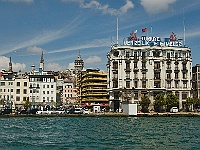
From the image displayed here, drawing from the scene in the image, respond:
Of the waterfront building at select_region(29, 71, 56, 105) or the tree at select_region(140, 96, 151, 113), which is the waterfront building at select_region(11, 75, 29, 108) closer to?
the waterfront building at select_region(29, 71, 56, 105)

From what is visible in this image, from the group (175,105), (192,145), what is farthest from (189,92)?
(192,145)

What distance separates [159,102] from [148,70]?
13328mm

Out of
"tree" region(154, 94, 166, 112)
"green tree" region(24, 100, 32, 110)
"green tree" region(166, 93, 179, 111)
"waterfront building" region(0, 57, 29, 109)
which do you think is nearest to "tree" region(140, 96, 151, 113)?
"tree" region(154, 94, 166, 112)

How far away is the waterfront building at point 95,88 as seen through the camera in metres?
143

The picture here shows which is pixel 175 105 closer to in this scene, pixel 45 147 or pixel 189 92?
pixel 189 92

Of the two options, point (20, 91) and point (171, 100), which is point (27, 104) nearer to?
point (20, 91)

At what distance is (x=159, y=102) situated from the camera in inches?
4675

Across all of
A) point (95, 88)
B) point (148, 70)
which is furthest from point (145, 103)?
point (95, 88)

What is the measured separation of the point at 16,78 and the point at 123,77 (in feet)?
145

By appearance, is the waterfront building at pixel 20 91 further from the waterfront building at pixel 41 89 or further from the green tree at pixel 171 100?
the green tree at pixel 171 100

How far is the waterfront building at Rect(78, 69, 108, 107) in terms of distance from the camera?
142625 mm

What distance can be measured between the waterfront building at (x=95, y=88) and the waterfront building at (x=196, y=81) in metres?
34.7

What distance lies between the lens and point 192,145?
37.0 metres

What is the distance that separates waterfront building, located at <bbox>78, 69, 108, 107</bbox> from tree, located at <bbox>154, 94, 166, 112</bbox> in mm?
24812
